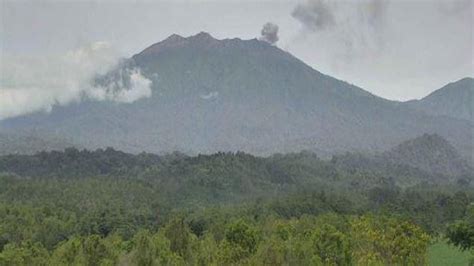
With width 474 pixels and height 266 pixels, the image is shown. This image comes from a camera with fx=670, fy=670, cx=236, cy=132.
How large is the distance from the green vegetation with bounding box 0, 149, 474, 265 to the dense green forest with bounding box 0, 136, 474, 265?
0.19 metres

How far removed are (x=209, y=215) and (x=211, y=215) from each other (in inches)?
14.9

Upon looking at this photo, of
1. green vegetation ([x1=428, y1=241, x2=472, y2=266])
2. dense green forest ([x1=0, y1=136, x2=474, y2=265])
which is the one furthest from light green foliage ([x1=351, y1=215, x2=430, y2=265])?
green vegetation ([x1=428, y1=241, x2=472, y2=266])

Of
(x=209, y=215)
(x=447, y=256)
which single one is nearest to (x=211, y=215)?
(x=209, y=215)

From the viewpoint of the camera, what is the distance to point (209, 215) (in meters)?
97.4

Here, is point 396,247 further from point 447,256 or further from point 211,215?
point 211,215

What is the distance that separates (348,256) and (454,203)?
59774 millimetres

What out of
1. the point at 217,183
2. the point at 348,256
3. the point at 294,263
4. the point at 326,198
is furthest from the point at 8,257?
the point at 217,183

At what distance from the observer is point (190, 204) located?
134375 millimetres

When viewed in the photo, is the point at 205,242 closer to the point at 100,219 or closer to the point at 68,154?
the point at 100,219

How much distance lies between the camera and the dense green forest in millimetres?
55875

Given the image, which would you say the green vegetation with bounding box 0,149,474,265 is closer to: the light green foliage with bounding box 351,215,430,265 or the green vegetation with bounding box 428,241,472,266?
the light green foliage with bounding box 351,215,430,265

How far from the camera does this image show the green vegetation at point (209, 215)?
56.1m

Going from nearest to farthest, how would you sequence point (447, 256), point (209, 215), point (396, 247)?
point (396, 247) → point (447, 256) → point (209, 215)

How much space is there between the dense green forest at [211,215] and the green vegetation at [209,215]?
193 mm
